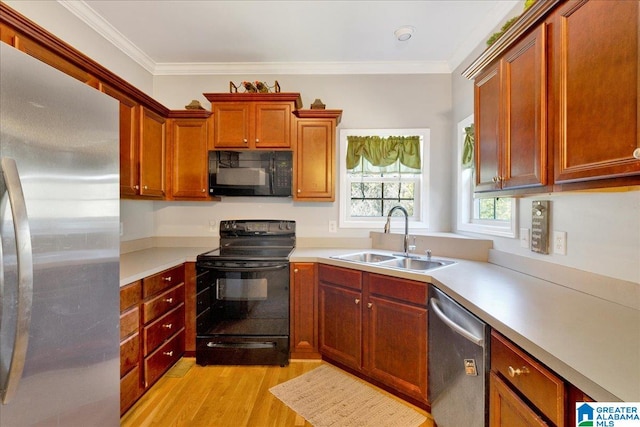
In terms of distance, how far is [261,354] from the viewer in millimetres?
2332

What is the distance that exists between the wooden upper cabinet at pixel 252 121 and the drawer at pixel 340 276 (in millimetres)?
1187

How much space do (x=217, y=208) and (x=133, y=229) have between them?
77 centimetres

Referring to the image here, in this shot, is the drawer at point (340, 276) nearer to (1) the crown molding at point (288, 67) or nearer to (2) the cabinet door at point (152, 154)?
(2) the cabinet door at point (152, 154)

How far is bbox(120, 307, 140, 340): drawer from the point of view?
169cm

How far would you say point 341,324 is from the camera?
2.23 metres

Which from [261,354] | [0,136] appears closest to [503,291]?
[261,354]

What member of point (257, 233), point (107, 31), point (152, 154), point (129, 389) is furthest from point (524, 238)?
point (107, 31)

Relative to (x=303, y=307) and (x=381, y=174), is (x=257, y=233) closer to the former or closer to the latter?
→ (x=303, y=307)

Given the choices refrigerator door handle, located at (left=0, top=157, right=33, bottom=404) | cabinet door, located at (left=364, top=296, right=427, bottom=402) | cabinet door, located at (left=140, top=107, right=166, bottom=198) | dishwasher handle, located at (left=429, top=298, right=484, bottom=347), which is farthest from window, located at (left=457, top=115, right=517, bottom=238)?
cabinet door, located at (left=140, top=107, right=166, bottom=198)

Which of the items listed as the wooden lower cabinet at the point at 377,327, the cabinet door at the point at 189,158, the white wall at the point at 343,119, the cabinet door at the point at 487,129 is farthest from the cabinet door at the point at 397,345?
the cabinet door at the point at 189,158

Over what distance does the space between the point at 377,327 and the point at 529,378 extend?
45.1 inches

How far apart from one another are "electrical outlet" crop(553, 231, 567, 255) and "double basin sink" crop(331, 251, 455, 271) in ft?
2.29

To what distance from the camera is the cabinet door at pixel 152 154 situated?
7.66 ft

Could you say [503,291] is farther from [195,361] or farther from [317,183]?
[195,361]
